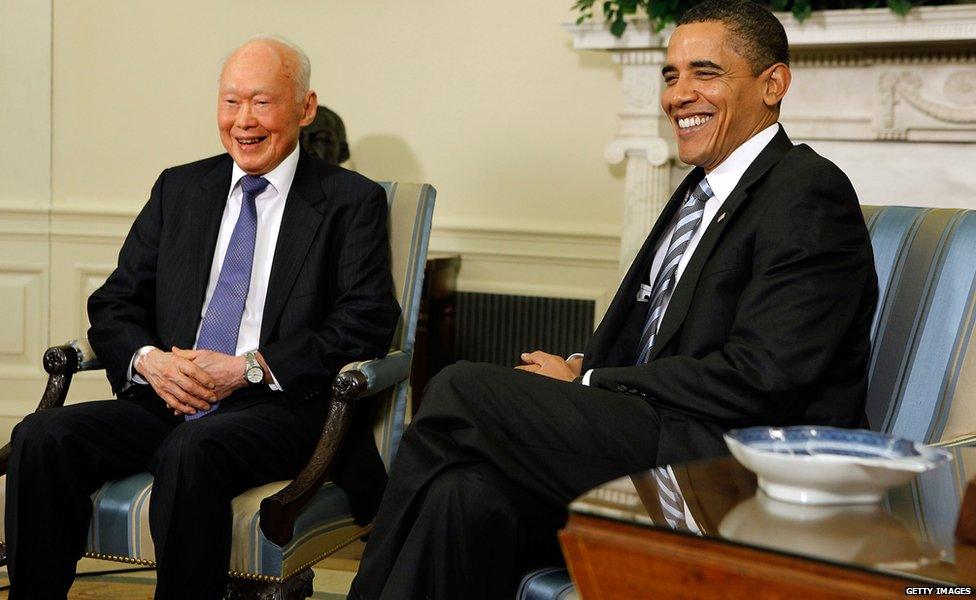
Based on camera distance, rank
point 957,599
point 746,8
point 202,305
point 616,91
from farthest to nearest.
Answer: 1. point 616,91
2. point 202,305
3. point 746,8
4. point 957,599

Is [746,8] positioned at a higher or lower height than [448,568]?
higher

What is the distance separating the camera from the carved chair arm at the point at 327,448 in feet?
7.22

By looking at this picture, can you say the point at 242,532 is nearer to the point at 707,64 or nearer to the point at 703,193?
the point at 703,193

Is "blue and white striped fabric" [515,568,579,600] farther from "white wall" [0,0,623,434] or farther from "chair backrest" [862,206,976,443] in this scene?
"white wall" [0,0,623,434]

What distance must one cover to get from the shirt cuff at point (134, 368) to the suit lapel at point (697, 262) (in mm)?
1152

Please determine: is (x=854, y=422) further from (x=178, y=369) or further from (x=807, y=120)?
(x=807, y=120)

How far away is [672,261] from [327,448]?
2.62 feet

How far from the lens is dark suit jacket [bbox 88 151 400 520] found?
8.30ft

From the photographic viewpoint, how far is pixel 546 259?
4242mm

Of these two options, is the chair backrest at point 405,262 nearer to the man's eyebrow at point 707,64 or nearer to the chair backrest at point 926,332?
the man's eyebrow at point 707,64

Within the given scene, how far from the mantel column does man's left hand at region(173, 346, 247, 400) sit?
160cm

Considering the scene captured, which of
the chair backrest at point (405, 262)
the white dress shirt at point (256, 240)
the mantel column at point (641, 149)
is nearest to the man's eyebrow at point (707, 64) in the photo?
the chair backrest at point (405, 262)

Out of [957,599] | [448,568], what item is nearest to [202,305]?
[448,568]

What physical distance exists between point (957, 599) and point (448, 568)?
86cm
